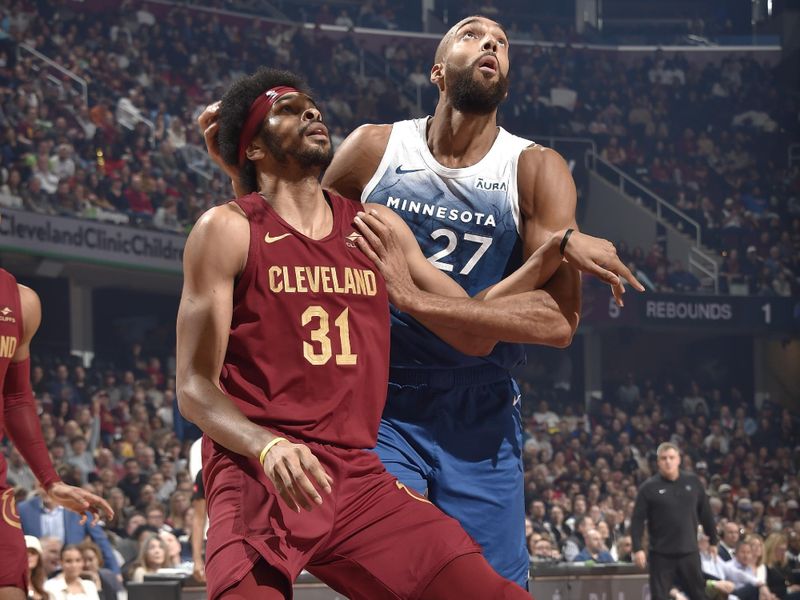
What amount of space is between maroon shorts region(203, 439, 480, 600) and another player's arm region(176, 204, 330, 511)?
0.48ft

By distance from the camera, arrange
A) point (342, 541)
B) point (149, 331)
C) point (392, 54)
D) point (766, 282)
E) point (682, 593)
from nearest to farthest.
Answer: point (342, 541), point (682, 593), point (149, 331), point (766, 282), point (392, 54)

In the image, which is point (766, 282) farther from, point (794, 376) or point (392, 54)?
point (392, 54)

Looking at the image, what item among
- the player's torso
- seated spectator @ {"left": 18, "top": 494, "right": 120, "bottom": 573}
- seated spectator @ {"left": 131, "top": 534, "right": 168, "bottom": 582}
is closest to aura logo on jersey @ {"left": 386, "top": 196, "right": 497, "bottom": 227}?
the player's torso

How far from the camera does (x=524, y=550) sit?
405 cm

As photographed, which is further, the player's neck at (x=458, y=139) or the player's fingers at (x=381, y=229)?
the player's neck at (x=458, y=139)

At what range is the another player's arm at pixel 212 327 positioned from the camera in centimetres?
282

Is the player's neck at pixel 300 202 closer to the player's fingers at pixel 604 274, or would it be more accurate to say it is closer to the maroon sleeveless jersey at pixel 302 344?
the maroon sleeveless jersey at pixel 302 344

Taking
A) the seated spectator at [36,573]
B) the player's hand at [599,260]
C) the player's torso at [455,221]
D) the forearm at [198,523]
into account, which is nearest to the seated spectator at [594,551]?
the forearm at [198,523]

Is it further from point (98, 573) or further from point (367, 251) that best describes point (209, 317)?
point (98, 573)

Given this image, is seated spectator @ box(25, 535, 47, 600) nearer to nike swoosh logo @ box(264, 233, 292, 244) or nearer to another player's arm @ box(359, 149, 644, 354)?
another player's arm @ box(359, 149, 644, 354)

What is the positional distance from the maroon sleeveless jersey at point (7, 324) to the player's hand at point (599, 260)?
2.25m

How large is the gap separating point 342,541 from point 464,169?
62.0 inches

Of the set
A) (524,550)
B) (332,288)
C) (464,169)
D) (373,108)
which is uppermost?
(373,108)

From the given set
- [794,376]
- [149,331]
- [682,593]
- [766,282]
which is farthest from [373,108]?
[682,593]
